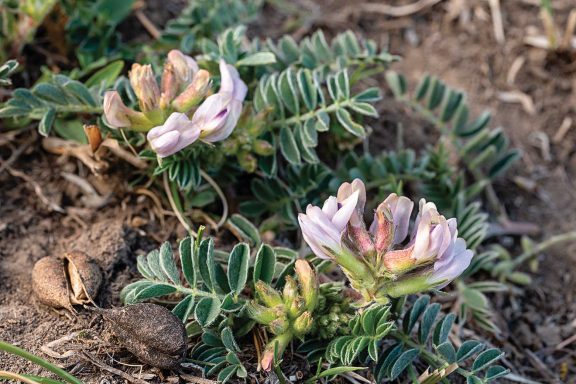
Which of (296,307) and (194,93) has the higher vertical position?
(194,93)

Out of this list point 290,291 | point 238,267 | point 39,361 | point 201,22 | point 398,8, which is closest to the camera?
point 39,361

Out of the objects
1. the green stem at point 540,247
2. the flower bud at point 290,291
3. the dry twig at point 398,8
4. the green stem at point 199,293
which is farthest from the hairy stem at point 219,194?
the dry twig at point 398,8

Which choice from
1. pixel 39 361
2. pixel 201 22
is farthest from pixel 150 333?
pixel 201 22

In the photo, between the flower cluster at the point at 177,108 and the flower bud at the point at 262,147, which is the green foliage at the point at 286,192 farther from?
the flower cluster at the point at 177,108

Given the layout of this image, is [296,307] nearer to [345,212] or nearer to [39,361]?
[345,212]

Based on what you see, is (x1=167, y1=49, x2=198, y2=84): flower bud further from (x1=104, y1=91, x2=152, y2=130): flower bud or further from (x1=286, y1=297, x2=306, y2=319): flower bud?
(x1=286, y1=297, x2=306, y2=319): flower bud

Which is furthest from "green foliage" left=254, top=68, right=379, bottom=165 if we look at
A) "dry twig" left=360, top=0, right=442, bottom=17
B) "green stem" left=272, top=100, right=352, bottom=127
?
"dry twig" left=360, top=0, right=442, bottom=17

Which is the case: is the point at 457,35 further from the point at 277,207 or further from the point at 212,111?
the point at 212,111
